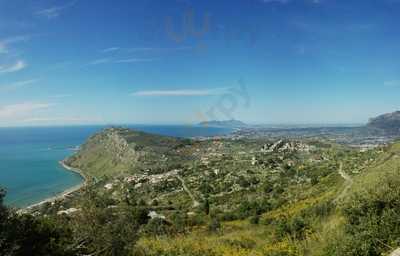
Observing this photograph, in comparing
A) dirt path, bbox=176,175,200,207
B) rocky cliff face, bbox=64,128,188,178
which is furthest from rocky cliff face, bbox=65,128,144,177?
dirt path, bbox=176,175,200,207

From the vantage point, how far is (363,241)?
41.7ft

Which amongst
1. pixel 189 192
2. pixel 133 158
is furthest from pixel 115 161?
pixel 189 192

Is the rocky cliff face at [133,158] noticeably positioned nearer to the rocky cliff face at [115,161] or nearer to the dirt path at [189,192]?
the rocky cliff face at [115,161]

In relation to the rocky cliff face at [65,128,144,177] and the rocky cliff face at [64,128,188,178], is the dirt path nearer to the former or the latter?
the rocky cliff face at [64,128,188,178]

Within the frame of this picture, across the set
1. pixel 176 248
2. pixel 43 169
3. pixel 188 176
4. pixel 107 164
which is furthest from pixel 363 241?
pixel 43 169

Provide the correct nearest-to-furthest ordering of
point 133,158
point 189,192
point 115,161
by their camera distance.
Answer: point 189,192 < point 133,158 < point 115,161

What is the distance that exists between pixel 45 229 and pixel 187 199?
210 feet

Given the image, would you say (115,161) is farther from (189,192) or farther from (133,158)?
(189,192)

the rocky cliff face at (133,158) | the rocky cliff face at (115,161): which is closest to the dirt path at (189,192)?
the rocky cliff face at (133,158)

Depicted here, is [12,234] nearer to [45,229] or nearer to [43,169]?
[45,229]

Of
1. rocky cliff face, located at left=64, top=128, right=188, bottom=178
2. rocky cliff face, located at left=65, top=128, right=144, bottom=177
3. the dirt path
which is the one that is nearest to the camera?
the dirt path

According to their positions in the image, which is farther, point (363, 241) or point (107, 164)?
point (107, 164)

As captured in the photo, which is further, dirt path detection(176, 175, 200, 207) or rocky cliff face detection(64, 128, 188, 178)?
rocky cliff face detection(64, 128, 188, 178)

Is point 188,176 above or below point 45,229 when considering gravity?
below
